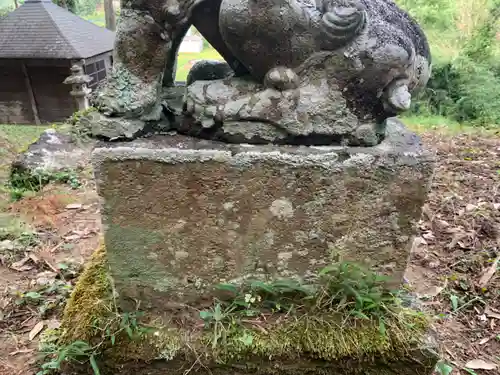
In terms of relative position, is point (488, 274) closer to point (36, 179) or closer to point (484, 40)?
point (36, 179)

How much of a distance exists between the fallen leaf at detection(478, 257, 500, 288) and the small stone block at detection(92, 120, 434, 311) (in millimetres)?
1202

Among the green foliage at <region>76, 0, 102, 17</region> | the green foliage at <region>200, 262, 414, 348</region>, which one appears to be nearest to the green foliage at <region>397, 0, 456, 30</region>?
the green foliage at <region>200, 262, 414, 348</region>

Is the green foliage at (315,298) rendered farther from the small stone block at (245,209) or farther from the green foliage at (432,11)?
the green foliage at (432,11)

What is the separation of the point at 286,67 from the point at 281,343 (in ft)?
3.43

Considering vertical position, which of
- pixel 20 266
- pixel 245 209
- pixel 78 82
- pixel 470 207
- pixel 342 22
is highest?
pixel 342 22

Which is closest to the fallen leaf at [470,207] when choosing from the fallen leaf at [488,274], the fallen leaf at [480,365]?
the fallen leaf at [488,274]

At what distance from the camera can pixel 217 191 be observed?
1.58 m

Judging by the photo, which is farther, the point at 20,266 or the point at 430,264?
the point at 430,264

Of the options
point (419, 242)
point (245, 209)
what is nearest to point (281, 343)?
point (245, 209)

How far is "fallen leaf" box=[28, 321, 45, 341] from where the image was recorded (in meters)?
2.15

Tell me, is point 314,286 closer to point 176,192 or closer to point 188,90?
point 176,192

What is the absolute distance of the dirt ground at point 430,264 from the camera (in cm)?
222

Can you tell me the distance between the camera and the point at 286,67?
1567mm

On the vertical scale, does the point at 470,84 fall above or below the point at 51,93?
above
